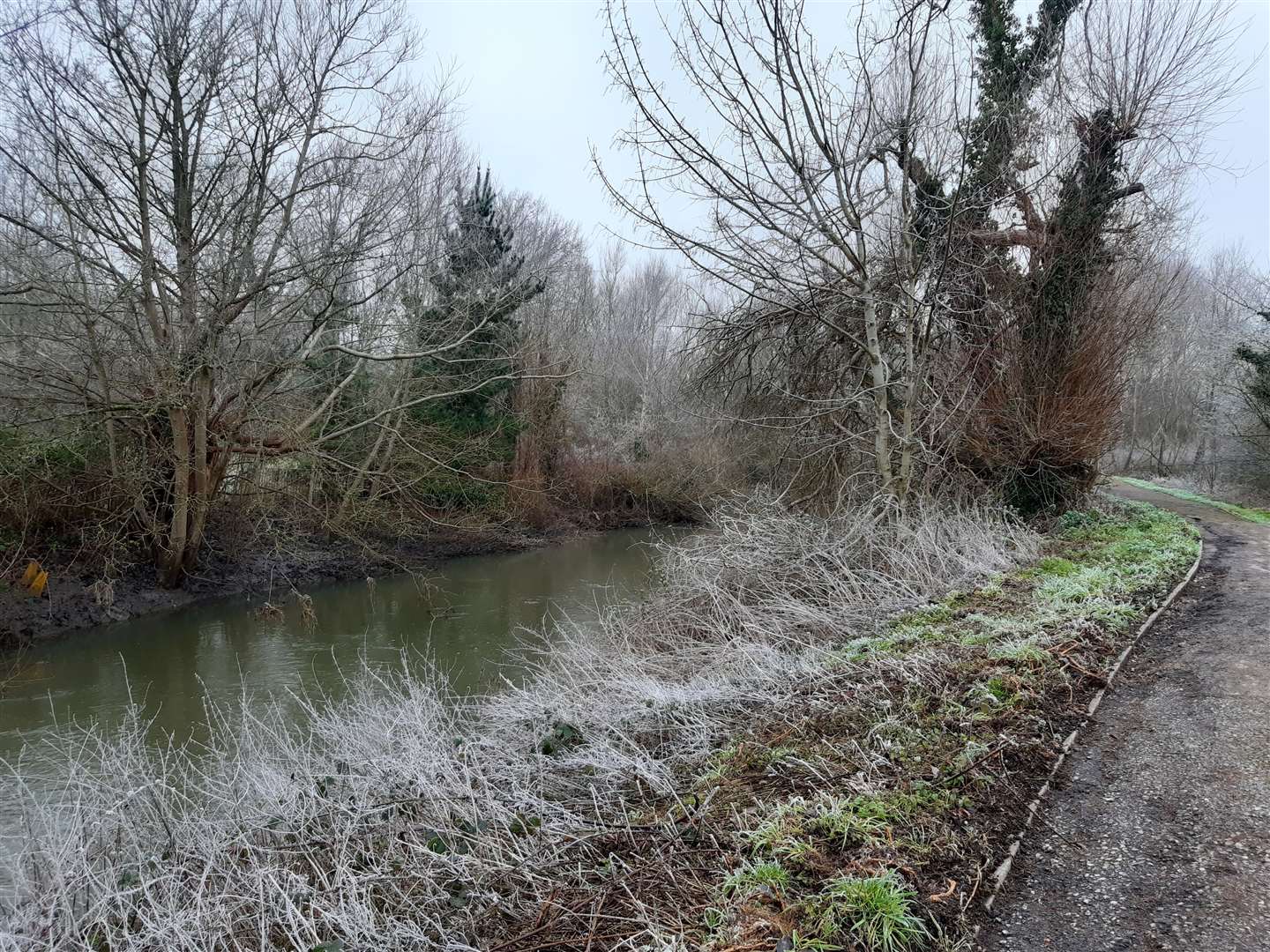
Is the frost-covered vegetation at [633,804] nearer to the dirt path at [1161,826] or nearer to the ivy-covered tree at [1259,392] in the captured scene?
the dirt path at [1161,826]

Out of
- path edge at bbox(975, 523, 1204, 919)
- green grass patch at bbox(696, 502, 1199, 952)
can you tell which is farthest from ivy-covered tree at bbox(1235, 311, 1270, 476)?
green grass patch at bbox(696, 502, 1199, 952)

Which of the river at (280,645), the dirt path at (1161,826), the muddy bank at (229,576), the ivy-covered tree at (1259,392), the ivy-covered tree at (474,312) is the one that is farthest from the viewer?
the ivy-covered tree at (1259,392)

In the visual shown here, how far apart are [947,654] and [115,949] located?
179 inches

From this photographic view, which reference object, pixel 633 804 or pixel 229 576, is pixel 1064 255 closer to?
pixel 633 804

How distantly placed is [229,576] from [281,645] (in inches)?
182

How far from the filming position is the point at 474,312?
60.2ft

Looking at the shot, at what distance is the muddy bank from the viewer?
11773mm

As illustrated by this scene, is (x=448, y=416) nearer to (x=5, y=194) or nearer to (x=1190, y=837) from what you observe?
(x=5, y=194)

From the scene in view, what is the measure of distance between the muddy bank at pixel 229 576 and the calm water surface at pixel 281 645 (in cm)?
40

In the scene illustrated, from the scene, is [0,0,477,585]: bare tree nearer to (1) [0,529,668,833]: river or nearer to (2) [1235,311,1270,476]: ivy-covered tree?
(1) [0,529,668,833]: river

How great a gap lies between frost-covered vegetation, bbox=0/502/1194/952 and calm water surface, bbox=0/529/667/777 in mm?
1776

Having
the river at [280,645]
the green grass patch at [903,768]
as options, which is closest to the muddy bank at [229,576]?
the river at [280,645]

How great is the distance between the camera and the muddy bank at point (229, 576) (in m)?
11.8

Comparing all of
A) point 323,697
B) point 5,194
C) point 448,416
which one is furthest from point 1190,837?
point 448,416
